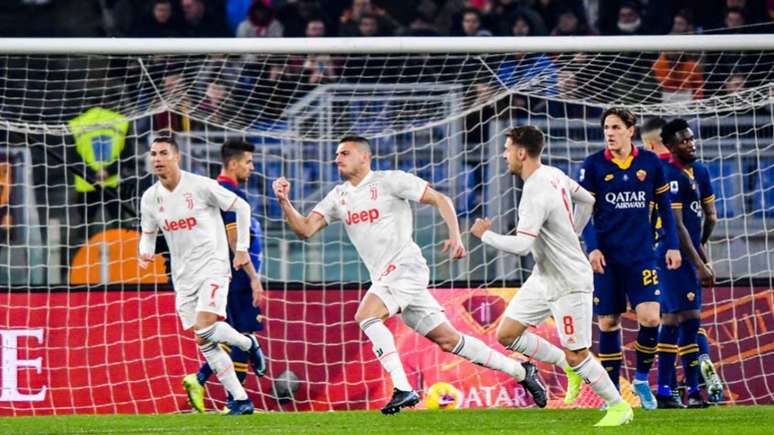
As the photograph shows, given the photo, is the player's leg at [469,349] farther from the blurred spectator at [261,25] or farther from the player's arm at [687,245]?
the blurred spectator at [261,25]

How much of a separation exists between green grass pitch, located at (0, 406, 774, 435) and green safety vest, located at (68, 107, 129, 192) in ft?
9.77

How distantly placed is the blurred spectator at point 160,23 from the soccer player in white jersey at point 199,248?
17.0ft

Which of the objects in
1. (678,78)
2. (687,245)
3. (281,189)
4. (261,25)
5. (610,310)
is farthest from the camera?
(261,25)

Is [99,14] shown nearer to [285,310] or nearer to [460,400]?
[285,310]

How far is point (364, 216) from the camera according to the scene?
9500mm

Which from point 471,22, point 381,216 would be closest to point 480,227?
point 381,216

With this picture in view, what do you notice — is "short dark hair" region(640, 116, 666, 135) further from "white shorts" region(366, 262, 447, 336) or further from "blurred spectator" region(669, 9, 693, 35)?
"blurred spectator" region(669, 9, 693, 35)

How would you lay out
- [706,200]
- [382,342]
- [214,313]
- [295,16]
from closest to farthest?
[382,342]
[214,313]
[706,200]
[295,16]

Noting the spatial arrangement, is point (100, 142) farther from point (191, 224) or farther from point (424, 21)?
point (424, 21)

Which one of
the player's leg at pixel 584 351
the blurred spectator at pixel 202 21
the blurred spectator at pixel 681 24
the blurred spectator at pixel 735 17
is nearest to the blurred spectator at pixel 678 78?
the blurred spectator at pixel 681 24

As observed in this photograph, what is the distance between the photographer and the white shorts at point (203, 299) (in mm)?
9984

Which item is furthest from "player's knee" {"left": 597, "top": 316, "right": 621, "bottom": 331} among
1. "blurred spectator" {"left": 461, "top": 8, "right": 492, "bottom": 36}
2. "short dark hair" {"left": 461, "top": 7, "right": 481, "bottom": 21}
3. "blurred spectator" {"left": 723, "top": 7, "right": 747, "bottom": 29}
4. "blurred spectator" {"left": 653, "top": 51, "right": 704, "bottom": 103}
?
"blurred spectator" {"left": 723, "top": 7, "right": 747, "bottom": 29}

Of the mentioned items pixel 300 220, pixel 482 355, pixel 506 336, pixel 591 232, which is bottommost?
pixel 482 355

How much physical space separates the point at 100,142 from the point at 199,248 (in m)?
2.79
